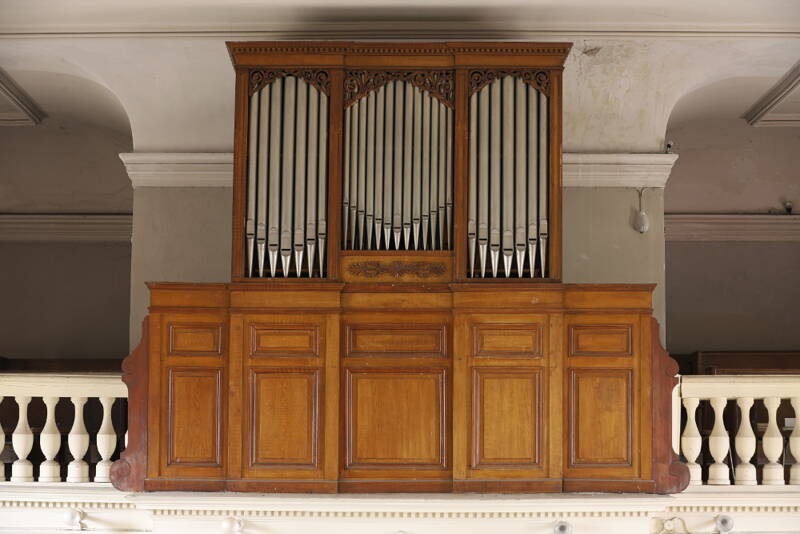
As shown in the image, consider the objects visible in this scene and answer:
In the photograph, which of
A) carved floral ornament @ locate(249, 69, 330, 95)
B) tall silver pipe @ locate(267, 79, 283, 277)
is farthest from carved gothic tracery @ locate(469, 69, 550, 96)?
tall silver pipe @ locate(267, 79, 283, 277)

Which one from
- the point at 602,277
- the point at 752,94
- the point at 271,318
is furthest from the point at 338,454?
the point at 752,94

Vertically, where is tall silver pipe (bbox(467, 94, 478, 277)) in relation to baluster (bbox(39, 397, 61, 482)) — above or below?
above

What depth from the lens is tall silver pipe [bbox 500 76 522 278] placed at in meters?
8.16

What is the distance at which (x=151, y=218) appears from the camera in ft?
30.8

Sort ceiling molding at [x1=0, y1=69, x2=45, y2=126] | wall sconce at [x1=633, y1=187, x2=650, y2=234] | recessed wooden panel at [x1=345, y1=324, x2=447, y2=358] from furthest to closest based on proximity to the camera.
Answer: ceiling molding at [x1=0, y1=69, x2=45, y2=126] < wall sconce at [x1=633, y1=187, x2=650, y2=234] < recessed wooden panel at [x1=345, y1=324, x2=447, y2=358]

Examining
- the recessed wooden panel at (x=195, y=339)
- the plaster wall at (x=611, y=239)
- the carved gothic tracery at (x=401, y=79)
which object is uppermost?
the carved gothic tracery at (x=401, y=79)

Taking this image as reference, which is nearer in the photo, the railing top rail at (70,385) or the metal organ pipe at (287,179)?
the metal organ pipe at (287,179)

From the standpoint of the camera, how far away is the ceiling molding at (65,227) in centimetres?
1219

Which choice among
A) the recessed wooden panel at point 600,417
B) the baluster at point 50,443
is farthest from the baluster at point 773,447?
the baluster at point 50,443

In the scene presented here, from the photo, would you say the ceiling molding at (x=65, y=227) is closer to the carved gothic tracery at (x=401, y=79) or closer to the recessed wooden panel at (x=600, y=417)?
the carved gothic tracery at (x=401, y=79)

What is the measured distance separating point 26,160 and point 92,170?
2.14 ft

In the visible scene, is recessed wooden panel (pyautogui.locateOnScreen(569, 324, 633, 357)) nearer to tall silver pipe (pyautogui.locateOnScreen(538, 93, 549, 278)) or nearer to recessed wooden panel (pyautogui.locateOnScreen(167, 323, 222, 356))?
tall silver pipe (pyautogui.locateOnScreen(538, 93, 549, 278))

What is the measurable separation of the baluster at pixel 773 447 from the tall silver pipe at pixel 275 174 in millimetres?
3413

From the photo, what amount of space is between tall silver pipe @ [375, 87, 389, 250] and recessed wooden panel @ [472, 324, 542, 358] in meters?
0.88
